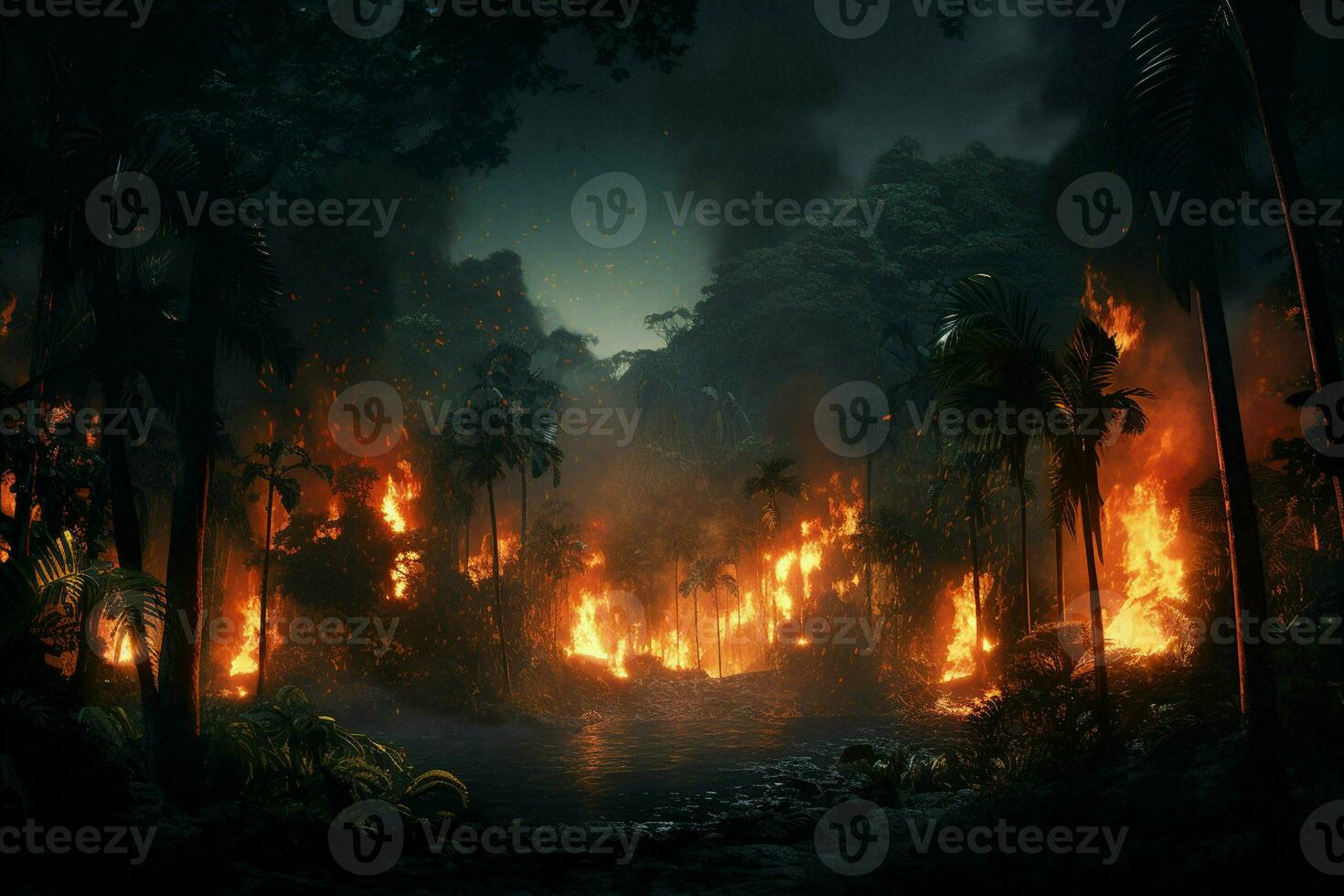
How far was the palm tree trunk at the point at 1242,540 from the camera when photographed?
36.3 ft

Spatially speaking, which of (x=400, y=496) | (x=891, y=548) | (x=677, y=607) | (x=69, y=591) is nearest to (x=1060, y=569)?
(x=69, y=591)

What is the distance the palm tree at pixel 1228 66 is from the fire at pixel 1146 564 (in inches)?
554

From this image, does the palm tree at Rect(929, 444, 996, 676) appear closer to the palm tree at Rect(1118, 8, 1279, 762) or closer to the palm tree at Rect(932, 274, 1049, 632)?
the palm tree at Rect(932, 274, 1049, 632)

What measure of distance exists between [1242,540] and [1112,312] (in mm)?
18786

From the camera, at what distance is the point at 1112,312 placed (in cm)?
2820

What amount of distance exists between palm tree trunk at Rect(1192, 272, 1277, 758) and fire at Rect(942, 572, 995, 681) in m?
22.6

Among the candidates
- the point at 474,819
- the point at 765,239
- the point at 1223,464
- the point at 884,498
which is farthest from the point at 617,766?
the point at 765,239

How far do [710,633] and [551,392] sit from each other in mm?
30438

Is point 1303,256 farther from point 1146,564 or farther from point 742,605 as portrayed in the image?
point 742,605

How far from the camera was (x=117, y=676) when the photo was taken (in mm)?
24391

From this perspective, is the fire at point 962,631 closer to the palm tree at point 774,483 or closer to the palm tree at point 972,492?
the palm tree at point 972,492

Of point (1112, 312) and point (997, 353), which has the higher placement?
point (1112, 312)

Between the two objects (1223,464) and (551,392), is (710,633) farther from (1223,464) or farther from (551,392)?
(1223,464)

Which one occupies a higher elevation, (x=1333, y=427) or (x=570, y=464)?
(x=570, y=464)
